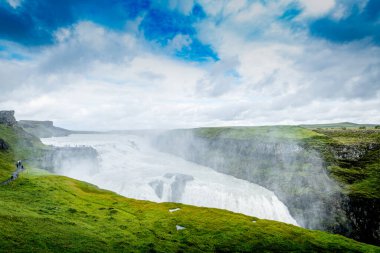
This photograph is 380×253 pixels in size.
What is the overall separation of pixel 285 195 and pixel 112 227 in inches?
4030

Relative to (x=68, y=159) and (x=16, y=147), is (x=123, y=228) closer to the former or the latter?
(x=16, y=147)

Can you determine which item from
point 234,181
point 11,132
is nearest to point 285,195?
point 234,181

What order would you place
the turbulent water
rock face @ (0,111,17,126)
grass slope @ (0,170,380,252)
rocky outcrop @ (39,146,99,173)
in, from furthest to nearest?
rock face @ (0,111,17,126), rocky outcrop @ (39,146,99,173), the turbulent water, grass slope @ (0,170,380,252)

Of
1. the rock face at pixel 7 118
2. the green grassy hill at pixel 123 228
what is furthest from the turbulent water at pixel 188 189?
the green grassy hill at pixel 123 228

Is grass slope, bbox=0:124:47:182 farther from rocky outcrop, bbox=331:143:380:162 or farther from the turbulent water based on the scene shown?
rocky outcrop, bbox=331:143:380:162

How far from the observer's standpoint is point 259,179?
144 metres

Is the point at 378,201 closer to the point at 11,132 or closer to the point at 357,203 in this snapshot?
the point at 357,203

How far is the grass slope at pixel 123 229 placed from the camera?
28.3 meters

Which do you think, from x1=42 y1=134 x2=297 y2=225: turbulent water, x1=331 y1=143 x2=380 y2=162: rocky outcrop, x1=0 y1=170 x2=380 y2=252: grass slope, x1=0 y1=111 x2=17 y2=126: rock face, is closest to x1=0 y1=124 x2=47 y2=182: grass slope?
x1=0 y1=111 x2=17 y2=126: rock face

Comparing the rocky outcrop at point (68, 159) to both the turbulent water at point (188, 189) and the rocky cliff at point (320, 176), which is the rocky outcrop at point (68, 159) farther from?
the rocky cliff at point (320, 176)

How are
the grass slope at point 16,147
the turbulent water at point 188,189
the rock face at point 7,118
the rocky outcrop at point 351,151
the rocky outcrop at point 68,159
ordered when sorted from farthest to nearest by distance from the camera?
the rock face at point 7,118 < the rocky outcrop at point 351,151 < the rocky outcrop at point 68,159 < the turbulent water at point 188,189 < the grass slope at point 16,147

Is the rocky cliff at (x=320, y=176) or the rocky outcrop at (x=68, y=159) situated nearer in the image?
the rocky cliff at (x=320, y=176)

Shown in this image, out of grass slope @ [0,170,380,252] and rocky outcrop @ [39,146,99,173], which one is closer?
grass slope @ [0,170,380,252]

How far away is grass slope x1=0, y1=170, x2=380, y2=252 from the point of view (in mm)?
28281
